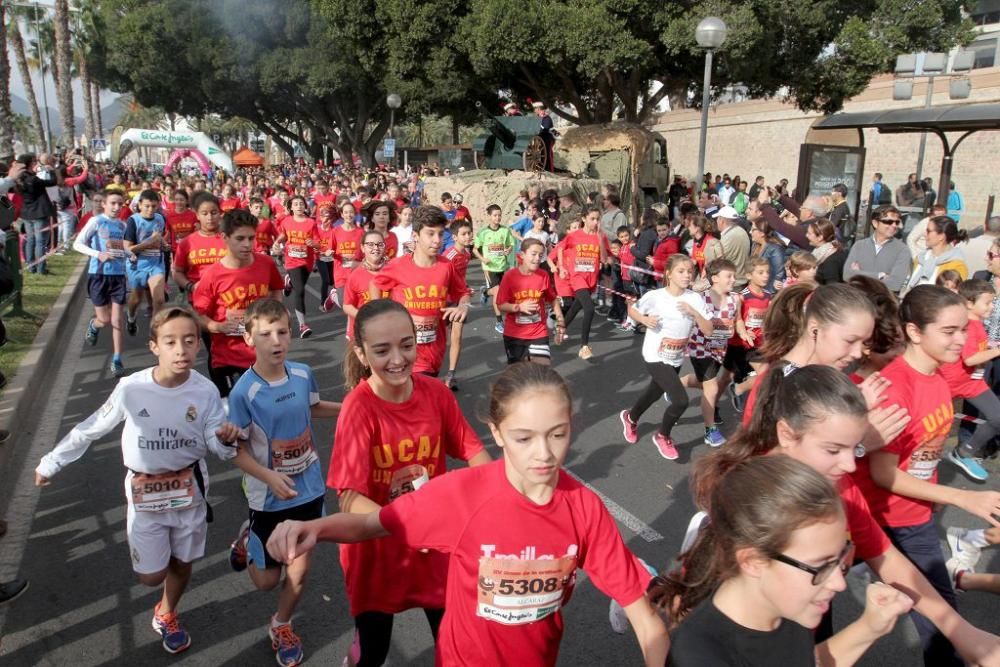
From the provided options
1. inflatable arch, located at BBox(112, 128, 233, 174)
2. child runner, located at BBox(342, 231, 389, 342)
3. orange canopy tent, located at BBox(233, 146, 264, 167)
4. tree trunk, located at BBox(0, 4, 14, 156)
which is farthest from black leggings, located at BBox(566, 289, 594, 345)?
orange canopy tent, located at BBox(233, 146, 264, 167)

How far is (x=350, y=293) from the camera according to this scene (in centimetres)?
639

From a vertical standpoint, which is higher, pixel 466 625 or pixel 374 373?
pixel 374 373

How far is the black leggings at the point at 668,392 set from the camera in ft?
19.6

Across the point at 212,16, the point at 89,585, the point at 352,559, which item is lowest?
the point at 89,585

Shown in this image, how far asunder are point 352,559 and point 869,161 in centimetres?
3429

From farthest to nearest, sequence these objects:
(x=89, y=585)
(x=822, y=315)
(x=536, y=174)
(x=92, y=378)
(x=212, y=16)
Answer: (x=212, y=16)
(x=536, y=174)
(x=92, y=378)
(x=89, y=585)
(x=822, y=315)

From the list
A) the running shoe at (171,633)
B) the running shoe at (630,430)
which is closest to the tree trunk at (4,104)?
the running shoe at (630,430)

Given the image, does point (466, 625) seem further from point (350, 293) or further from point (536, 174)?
point (536, 174)

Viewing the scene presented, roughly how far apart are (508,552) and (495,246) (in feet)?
30.9

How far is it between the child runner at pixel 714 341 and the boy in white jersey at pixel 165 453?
4264mm

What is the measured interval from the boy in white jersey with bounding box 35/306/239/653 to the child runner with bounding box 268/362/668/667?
148 centimetres

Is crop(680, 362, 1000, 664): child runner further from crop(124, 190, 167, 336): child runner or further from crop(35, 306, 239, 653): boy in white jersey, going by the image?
crop(124, 190, 167, 336): child runner

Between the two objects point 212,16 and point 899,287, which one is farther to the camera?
point 212,16

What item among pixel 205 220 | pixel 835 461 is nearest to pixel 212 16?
pixel 205 220
